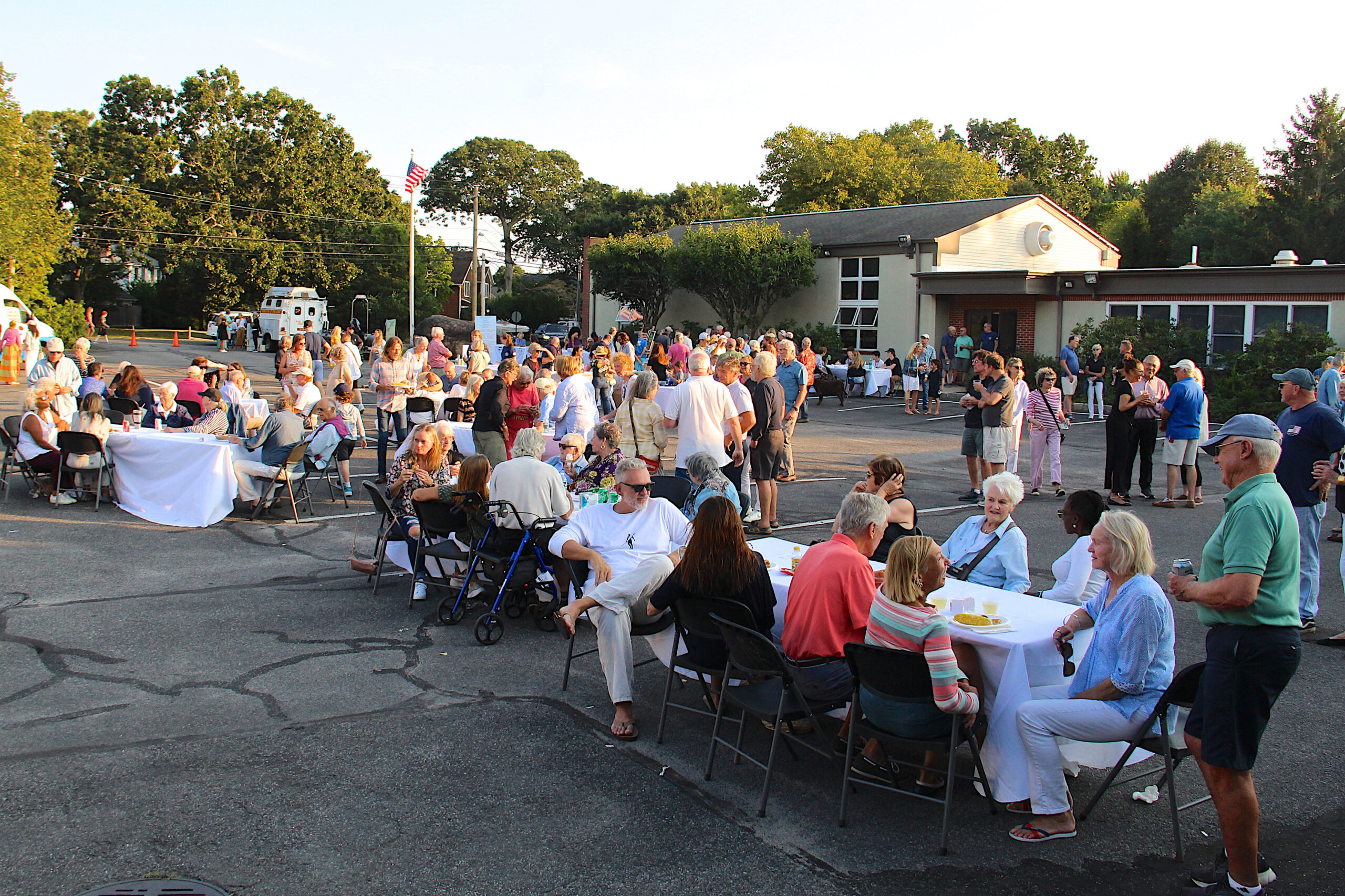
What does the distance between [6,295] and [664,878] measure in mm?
32200

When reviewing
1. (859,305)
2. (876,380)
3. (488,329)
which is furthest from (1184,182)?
(488,329)

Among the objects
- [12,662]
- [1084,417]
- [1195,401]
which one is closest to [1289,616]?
[12,662]

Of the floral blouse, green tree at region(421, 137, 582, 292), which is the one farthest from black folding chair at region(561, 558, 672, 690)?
green tree at region(421, 137, 582, 292)

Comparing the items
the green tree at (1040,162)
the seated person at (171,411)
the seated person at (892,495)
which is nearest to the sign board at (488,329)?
the seated person at (171,411)

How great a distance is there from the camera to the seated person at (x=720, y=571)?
181 inches

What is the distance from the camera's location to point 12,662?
5.86m

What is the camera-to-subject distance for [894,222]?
109 ft

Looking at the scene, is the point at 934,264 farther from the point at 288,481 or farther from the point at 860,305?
the point at 288,481

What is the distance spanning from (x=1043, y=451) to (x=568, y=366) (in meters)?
5.85

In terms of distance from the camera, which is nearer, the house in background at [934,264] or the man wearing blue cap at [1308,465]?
the man wearing blue cap at [1308,465]

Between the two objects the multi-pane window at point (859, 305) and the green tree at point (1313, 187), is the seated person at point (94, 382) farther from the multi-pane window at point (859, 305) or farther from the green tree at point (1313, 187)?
the green tree at point (1313, 187)

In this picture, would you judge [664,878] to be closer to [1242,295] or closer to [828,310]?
[1242,295]

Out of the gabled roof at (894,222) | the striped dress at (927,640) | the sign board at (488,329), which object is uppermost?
the gabled roof at (894,222)

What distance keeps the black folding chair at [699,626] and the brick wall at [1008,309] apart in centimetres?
2467
